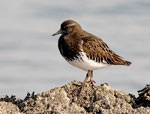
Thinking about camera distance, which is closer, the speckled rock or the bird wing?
the speckled rock

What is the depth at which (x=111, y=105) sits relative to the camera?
12.1 metres

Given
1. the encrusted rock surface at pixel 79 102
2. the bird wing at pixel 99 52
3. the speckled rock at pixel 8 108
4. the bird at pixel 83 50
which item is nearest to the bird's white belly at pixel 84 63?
the bird at pixel 83 50

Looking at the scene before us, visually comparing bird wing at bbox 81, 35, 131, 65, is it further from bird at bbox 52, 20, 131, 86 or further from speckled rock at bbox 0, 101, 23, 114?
speckled rock at bbox 0, 101, 23, 114

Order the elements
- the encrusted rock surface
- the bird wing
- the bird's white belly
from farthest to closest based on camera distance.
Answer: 1. the bird wing
2. the bird's white belly
3. the encrusted rock surface

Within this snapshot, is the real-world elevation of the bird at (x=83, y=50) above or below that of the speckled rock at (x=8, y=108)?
above

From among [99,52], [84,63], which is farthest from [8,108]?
[99,52]

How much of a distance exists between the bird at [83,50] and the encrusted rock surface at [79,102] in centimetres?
53

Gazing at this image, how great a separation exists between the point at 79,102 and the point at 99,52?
224 centimetres

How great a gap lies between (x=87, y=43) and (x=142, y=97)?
243 centimetres

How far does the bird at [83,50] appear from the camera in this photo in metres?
13.4

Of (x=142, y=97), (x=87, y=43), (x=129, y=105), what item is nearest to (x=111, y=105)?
(x=129, y=105)

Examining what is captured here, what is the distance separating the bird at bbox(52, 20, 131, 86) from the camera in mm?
13391

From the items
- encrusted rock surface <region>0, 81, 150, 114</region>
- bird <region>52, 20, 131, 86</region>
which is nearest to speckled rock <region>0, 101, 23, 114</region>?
encrusted rock surface <region>0, 81, 150, 114</region>

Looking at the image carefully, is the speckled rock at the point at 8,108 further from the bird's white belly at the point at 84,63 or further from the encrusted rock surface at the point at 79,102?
the bird's white belly at the point at 84,63
